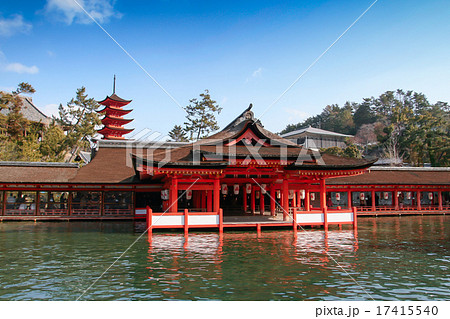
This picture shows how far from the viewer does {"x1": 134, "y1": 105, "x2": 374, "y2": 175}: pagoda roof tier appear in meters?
20.8

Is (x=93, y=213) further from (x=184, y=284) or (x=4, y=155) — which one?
(x=184, y=284)

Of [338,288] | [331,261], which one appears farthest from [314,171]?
[338,288]

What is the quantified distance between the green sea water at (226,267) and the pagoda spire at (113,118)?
113 ft

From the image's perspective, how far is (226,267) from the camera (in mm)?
12125

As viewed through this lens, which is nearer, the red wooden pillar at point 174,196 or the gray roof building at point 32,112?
the red wooden pillar at point 174,196

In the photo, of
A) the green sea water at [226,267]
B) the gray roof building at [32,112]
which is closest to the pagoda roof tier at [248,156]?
the green sea water at [226,267]

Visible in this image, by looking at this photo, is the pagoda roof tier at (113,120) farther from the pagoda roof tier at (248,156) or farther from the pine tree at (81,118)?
the pagoda roof tier at (248,156)

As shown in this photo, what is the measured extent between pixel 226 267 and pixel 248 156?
1024 centimetres

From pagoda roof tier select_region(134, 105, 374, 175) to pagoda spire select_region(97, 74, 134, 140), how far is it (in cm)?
3113

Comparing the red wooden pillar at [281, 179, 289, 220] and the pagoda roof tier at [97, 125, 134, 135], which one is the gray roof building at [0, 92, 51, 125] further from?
the red wooden pillar at [281, 179, 289, 220]

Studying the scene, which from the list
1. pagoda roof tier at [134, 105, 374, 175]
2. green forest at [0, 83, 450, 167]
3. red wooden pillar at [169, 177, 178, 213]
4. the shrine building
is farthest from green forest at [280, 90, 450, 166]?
red wooden pillar at [169, 177, 178, 213]

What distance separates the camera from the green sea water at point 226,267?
30.2 feet

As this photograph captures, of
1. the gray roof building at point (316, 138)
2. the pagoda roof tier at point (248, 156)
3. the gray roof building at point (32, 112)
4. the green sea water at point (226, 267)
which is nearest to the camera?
the green sea water at point (226, 267)
